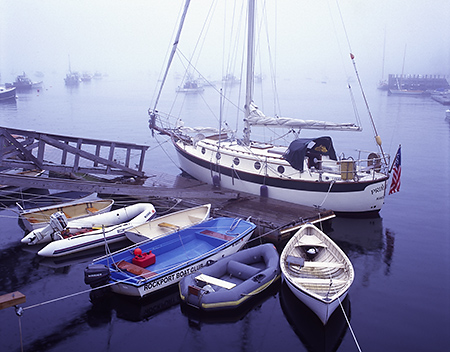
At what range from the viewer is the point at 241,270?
1524cm

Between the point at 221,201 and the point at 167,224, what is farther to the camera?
the point at 221,201

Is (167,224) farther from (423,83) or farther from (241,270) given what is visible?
(423,83)

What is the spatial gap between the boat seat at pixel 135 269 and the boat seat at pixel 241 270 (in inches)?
112

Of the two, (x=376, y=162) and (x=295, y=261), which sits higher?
(x=376, y=162)

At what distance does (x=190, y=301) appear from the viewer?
13914 millimetres

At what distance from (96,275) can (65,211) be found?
8.44 meters

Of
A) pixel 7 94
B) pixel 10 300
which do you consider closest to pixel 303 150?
pixel 10 300

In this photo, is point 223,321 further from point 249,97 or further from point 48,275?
point 249,97

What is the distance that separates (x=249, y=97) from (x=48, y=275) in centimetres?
1571

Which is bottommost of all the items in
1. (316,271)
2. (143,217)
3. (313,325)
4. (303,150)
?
(313,325)

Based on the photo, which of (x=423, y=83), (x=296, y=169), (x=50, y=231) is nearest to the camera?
(x=50, y=231)

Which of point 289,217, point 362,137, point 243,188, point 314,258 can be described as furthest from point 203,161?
point 362,137

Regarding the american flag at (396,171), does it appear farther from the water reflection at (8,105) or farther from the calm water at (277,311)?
the water reflection at (8,105)

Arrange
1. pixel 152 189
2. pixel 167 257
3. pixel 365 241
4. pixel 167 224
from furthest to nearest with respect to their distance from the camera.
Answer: pixel 152 189 → pixel 365 241 → pixel 167 224 → pixel 167 257
